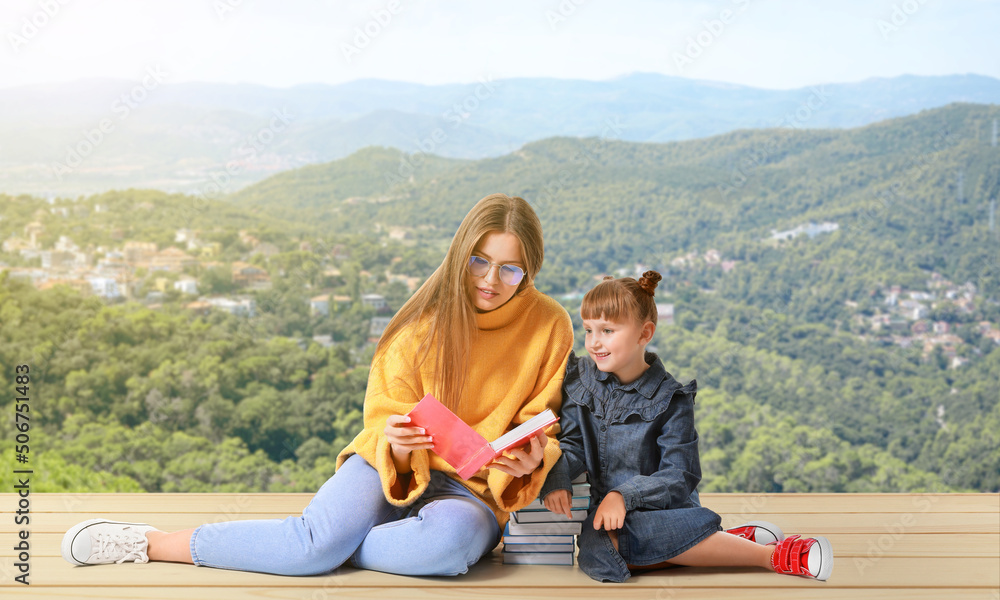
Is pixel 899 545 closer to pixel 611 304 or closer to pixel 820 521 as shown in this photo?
pixel 820 521

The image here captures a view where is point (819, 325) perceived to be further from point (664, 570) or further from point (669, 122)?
point (664, 570)

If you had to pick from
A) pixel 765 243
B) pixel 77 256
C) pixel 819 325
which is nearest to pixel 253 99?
pixel 77 256

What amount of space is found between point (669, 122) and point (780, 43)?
5.98 ft

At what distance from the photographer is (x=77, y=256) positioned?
9.16 m

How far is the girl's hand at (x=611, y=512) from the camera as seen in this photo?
1.70m

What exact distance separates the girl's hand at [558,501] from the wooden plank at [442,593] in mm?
175

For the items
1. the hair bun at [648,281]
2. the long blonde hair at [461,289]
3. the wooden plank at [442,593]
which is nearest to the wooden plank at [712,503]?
the wooden plank at [442,593]

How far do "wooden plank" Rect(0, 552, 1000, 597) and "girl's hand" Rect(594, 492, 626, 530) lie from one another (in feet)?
0.51

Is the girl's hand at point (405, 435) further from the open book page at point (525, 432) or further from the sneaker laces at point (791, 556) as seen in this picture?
the sneaker laces at point (791, 556)

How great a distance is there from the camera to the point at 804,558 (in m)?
1.79

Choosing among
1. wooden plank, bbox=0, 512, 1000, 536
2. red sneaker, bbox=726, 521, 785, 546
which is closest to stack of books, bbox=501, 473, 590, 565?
red sneaker, bbox=726, 521, 785, 546

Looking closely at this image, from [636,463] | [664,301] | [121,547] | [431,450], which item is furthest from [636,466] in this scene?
[664,301]

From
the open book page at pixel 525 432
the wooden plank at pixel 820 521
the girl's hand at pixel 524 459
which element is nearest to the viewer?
the open book page at pixel 525 432

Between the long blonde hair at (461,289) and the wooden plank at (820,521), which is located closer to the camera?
the long blonde hair at (461,289)
